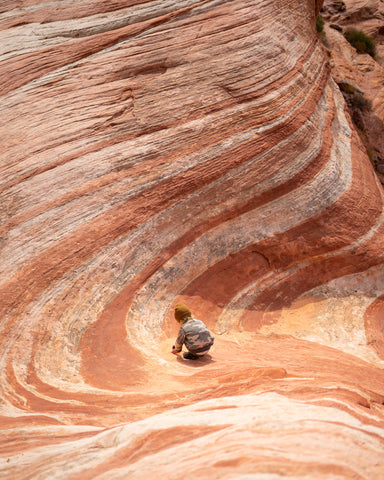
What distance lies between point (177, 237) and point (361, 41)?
16745 mm

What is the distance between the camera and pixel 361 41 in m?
21.5

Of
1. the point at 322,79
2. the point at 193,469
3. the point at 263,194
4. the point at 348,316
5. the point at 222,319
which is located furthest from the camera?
the point at 322,79

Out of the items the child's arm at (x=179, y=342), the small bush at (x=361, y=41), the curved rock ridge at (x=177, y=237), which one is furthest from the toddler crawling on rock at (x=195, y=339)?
the small bush at (x=361, y=41)

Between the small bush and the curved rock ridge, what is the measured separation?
27.0ft

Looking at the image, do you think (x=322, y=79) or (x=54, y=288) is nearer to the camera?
(x=54, y=288)

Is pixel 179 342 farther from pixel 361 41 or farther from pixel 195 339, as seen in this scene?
pixel 361 41

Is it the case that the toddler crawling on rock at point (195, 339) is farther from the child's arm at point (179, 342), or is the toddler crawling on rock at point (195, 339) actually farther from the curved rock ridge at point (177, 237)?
the curved rock ridge at point (177, 237)

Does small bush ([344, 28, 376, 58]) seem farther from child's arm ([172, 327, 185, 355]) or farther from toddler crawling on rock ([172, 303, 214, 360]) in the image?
child's arm ([172, 327, 185, 355])

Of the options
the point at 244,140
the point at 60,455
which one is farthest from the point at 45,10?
the point at 60,455

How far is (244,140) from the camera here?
10828mm

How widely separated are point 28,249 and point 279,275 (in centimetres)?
550

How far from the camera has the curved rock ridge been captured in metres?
5.00

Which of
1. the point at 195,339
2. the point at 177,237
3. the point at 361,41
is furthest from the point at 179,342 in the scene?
the point at 361,41

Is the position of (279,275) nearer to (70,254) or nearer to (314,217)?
(314,217)
